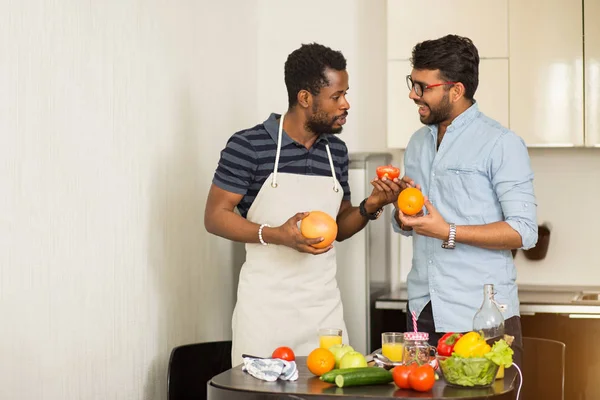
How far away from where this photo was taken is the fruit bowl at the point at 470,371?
1.92 meters

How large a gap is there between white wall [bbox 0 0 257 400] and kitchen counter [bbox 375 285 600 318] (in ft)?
2.28

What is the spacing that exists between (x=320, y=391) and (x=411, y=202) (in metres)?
0.69

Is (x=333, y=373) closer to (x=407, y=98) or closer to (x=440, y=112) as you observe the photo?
(x=440, y=112)

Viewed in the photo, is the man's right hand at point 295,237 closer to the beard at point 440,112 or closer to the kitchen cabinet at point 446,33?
the beard at point 440,112

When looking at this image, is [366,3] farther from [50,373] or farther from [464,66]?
[50,373]

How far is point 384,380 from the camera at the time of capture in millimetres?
2016

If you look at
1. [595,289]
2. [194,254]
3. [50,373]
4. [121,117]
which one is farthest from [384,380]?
[595,289]

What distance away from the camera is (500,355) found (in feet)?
6.32

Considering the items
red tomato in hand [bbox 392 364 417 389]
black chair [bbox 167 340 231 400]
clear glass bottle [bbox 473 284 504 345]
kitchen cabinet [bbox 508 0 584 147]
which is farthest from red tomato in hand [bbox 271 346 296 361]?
→ kitchen cabinet [bbox 508 0 584 147]

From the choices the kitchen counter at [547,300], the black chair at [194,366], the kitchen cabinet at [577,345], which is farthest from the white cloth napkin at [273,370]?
the kitchen cabinet at [577,345]

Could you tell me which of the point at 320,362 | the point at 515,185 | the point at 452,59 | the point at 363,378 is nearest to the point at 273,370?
the point at 320,362

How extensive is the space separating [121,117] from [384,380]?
49.0 inches

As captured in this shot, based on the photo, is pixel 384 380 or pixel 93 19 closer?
pixel 384 380

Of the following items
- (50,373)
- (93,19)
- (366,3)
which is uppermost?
(366,3)
